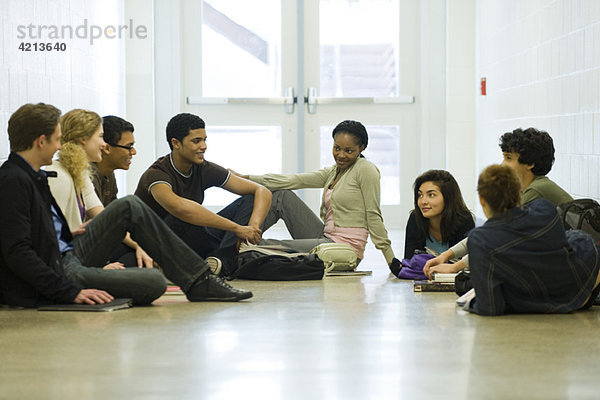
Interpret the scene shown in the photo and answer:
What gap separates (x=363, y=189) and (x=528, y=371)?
290cm

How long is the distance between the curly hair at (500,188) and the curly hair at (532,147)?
2.48 ft

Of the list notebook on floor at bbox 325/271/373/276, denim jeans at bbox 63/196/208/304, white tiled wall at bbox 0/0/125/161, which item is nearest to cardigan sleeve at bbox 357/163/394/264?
notebook on floor at bbox 325/271/373/276

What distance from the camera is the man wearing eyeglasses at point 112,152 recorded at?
4945 millimetres

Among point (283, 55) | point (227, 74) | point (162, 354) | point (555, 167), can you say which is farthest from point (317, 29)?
point (162, 354)

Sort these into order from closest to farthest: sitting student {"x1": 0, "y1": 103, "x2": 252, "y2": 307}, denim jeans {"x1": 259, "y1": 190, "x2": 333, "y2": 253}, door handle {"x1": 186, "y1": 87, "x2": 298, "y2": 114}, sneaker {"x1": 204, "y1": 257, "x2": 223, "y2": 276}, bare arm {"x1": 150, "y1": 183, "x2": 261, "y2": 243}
Answer: sitting student {"x1": 0, "y1": 103, "x2": 252, "y2": 307} < bare arm {"x1": 150, "y1": 183, "x2": 261, "y2": 243} < sneaker {"x1": 204, "y1": 257, "x2": 223, "y2": 276} < denim jeans {"x1": 259, "y1": 190, "x2": 333, "y2": 253} < door handle {"x1": 186, "y1": 87, "x2": 298, "y2": 114}

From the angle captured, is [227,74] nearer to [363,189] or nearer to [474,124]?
[474,124]

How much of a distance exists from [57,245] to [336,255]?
203cm

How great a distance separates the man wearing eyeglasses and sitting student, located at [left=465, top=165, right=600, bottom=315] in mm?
2050

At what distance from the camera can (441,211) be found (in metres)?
5.16

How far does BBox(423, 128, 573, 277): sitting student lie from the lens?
4.59 m

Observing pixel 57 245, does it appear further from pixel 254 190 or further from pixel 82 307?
pixel 254 190

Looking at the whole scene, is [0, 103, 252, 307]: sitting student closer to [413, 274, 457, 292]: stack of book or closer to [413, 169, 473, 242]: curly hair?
[413, 274, 457, 292]: stack of book

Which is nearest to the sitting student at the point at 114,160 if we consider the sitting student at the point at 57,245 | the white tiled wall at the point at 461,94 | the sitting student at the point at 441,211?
the sitting student at the point at 57,245

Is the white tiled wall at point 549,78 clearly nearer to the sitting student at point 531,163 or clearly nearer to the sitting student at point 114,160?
the sitting student at point 531,163
